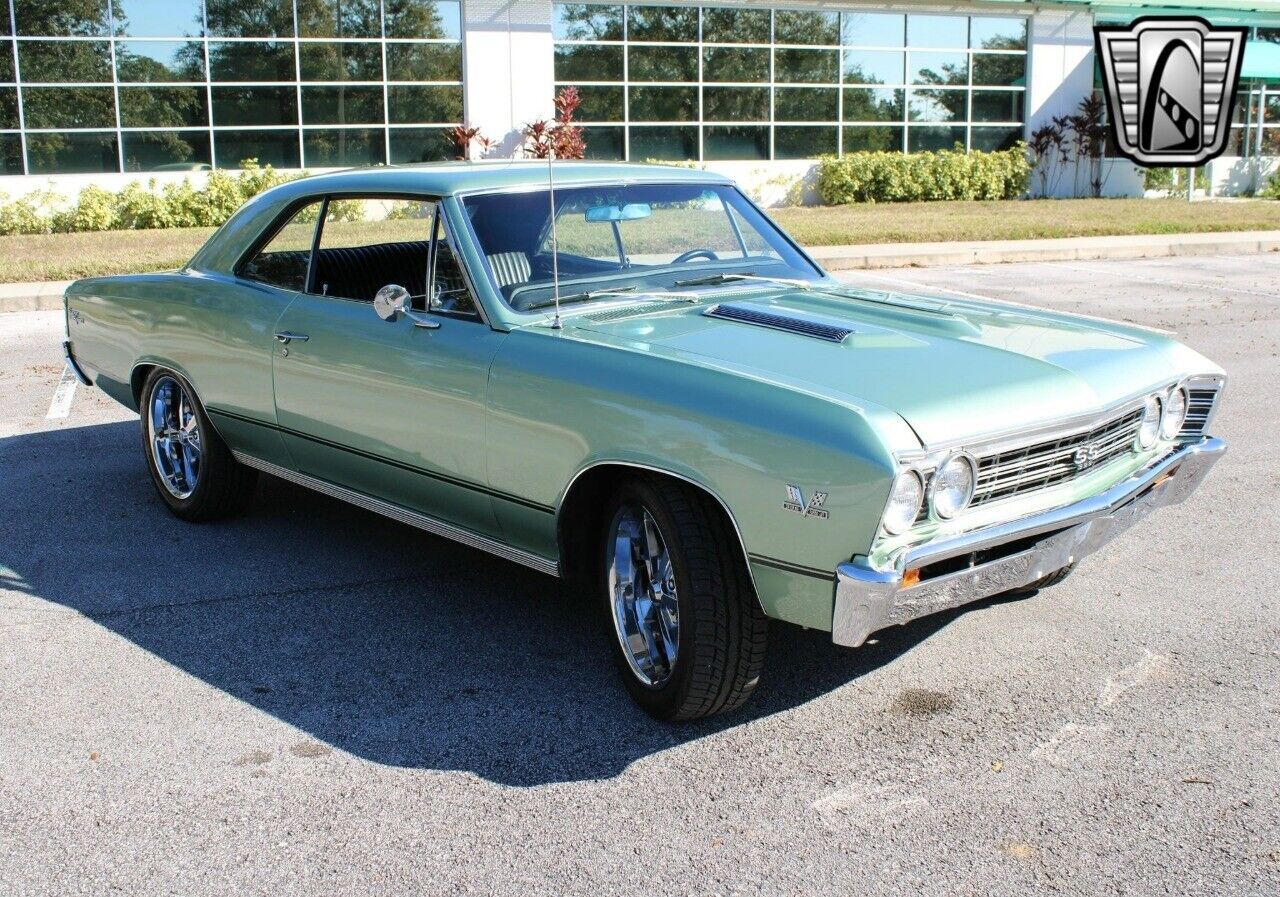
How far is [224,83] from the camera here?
24656 millimetres

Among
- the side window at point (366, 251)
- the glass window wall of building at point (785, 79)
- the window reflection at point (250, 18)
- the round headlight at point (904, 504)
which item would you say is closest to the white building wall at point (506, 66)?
the glass window wall of building at point (785, 79)

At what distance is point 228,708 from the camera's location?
4348 millimetres

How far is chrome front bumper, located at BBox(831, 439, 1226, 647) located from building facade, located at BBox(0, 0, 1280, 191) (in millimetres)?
22828

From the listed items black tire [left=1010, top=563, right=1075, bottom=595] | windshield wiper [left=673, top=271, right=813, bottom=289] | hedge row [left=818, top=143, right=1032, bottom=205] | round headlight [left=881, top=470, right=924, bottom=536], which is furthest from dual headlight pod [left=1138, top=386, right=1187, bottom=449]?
hedge row [left=818, top=143, right=1032, bottom=205]

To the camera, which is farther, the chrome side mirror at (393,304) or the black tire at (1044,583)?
the black tire at (1044,583)

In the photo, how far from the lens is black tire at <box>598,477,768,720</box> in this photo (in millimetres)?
3926

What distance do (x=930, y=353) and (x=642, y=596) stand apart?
1.16 meters

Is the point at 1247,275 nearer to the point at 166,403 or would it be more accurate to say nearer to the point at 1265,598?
the point at 1265,598

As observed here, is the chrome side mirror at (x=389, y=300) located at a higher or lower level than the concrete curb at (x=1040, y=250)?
higher

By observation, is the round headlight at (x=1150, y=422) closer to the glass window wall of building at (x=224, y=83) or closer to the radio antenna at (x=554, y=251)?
the radio antenna at (x=554, y=251)

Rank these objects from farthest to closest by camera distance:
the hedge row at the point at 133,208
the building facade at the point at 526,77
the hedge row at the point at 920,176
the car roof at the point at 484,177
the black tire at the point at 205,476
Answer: the hedge row at the point at 920,176, the building facade at the point at 526,77, the hedge row at the point at 133,208, the black tire at the point at 205,476, the car roof at the point at 484,177

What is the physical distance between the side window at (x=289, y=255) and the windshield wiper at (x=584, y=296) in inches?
50.4

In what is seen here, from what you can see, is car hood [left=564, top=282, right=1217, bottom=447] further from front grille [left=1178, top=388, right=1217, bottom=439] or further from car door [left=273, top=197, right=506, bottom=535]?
car door [left=273, top=197, right=506, bottom=535]

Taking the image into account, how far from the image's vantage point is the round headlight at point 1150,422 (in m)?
4.61
